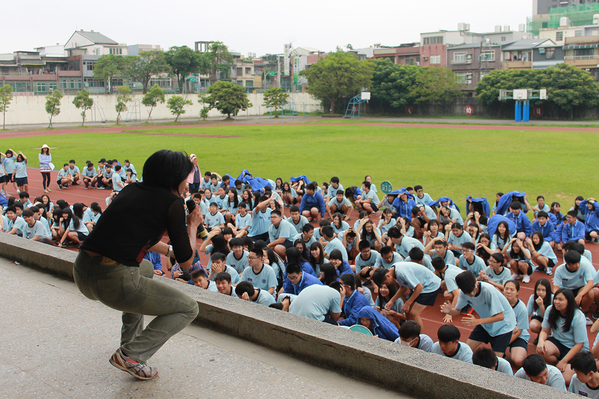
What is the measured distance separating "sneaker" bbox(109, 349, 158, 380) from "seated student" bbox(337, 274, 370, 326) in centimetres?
301

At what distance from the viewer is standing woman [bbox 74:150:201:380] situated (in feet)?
10.2

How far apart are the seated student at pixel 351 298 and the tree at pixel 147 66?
68.5 m

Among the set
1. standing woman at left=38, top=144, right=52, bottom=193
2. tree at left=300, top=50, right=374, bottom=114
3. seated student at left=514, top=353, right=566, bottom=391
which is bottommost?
seated student at left=514, top=353, right=566, bottom=391

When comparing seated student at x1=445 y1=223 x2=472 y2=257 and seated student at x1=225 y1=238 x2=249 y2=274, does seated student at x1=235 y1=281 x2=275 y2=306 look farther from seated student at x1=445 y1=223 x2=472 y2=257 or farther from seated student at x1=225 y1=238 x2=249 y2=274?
seated student at x1=445 y1=223 x2=472 y2=257

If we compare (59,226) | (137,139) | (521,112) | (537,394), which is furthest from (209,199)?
(521,112)

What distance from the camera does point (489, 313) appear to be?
5809mm

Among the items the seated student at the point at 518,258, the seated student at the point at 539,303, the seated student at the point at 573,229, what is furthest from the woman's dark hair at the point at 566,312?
the seated student at the point at 573,229

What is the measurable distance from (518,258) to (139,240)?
7567 mm

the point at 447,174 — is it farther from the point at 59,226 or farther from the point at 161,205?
the point at 161,205

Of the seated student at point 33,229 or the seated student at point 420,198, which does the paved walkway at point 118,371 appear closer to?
the seated student at point 33,229

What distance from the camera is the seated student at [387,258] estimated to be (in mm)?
7559

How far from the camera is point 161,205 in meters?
3.13

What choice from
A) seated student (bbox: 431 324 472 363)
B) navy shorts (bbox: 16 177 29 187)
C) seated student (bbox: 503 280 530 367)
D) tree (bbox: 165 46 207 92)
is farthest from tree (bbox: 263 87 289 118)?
seated student (bbox: 431 324 472 363)

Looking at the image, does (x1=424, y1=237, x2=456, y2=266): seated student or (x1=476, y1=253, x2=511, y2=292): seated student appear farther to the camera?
(x1=424, y1=237, x2=456, y2=266): seated student
